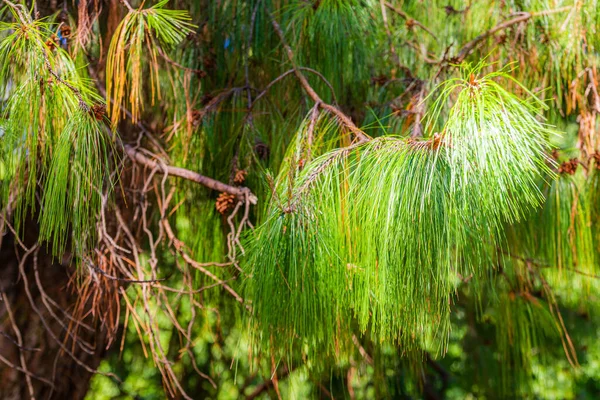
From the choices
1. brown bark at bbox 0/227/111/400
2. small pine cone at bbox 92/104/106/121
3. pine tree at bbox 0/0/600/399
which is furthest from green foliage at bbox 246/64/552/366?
brown bark at bbox 0/227/111/400

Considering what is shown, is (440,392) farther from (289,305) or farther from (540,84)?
(289,305)

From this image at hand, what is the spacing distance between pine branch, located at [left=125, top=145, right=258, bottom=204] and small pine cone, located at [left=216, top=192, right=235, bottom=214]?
0.05ft

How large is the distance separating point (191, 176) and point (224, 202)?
0.25 feet

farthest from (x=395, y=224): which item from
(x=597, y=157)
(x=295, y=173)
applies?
(x=597, y=157)

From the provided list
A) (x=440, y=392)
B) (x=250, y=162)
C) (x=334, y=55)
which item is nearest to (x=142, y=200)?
(x=250, y=162)

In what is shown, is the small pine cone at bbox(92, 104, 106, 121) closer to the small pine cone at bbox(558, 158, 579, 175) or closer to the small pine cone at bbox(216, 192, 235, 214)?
the small pine cone at bbox(216, 192, 235, 214)

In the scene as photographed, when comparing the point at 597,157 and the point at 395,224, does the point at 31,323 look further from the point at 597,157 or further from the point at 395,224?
the point at 597,157

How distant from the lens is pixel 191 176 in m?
1.01

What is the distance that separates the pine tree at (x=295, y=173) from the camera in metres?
0.59

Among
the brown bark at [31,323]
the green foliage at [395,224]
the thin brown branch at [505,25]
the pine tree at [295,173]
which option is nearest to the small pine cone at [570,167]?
the pine tree at [295,173]

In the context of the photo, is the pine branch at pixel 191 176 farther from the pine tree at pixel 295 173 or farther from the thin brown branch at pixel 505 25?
the thin brown branch at pixel 505 25

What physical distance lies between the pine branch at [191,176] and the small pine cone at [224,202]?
0.01 meters

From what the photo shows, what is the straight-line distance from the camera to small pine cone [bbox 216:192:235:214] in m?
0.97

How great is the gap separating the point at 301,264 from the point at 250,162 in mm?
394
